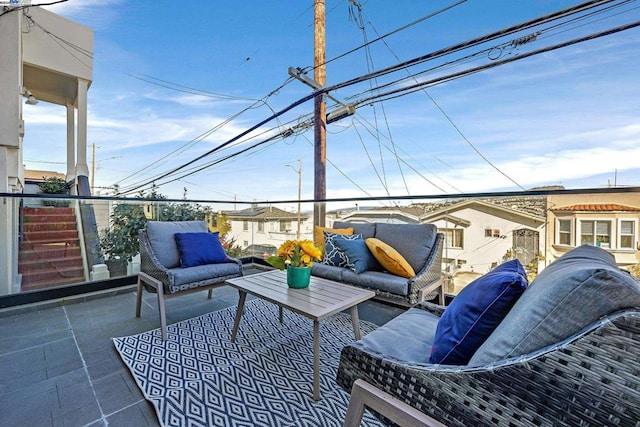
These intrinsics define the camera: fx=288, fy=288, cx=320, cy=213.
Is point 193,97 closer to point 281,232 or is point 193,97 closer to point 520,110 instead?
point 281,232

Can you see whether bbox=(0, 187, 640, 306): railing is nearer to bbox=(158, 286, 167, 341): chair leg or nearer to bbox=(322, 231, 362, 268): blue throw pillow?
bbox=(322, 231, 362, 268): blue throw pillow

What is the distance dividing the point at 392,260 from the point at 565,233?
1315 mm

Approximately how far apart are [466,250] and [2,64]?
619 cm

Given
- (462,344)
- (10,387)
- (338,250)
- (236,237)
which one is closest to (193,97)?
(236,237)

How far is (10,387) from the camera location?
1639 millimetres

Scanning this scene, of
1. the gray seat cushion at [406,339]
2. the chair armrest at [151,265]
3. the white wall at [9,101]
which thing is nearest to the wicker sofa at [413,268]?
the gray seat cushion at [406,339]

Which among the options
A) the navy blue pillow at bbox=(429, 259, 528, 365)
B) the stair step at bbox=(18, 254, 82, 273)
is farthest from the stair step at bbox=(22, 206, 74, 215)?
the navy blue pillow at bbox=(429, 259, 528, 365)

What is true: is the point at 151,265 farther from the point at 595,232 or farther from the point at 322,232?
the point at 595,232

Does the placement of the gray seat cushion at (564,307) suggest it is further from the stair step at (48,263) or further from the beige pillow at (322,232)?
the stair step at (48,263)

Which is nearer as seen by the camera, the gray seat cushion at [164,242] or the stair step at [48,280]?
the gray seat cushion at [164,242]

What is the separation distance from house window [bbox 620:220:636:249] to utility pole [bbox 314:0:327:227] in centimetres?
289

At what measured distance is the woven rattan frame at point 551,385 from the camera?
0.56m

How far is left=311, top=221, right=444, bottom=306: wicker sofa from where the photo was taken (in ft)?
7.83

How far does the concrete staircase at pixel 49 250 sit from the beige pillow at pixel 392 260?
3.23 metres
